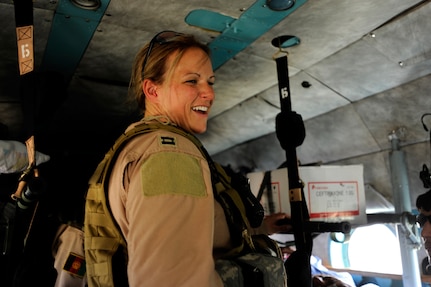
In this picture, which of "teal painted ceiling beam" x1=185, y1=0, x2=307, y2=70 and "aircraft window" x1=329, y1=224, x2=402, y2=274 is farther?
"aircraft window" x1=329, y1=224, x2=402, y2=274

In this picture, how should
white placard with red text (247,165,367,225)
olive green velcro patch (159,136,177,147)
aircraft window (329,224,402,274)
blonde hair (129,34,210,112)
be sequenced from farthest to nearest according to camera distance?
1. aircraft window (329,224,402,274)
2. white placard with red text (247,165,367,225)
3. blonde hair (129,34,210,112)
4. olive green velcro patch (159,136,177,147)

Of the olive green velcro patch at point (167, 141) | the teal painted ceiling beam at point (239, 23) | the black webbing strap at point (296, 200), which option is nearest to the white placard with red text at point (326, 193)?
the black webbing strap at point (296, 200)

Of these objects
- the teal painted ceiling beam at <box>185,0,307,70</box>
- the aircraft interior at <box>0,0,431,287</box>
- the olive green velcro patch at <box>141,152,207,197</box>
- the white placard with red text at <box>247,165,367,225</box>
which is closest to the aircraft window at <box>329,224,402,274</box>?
the aircraft interior at <box>0,0,431,287</box>

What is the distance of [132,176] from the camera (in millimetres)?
1049

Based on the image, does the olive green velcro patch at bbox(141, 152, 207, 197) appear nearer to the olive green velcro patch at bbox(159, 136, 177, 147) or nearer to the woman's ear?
the olive green velcro patch at bbox(159, 136, 177, 147)

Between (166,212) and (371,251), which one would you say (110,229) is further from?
(371,251)

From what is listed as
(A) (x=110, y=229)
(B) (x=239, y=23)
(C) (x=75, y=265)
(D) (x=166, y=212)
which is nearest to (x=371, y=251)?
(B) (x=239, y=23)

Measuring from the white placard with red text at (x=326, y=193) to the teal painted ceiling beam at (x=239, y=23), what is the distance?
31.3 inches

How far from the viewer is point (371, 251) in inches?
148

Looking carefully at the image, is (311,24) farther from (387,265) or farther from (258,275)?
(387,265)

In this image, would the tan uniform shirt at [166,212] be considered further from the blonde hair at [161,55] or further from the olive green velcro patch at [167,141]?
the blonde hair at [161,55]

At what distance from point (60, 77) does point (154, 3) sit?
3.16 feet

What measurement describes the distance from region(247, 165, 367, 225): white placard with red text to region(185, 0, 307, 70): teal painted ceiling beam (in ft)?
2.61

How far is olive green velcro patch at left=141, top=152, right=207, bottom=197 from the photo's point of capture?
3.22 feet
